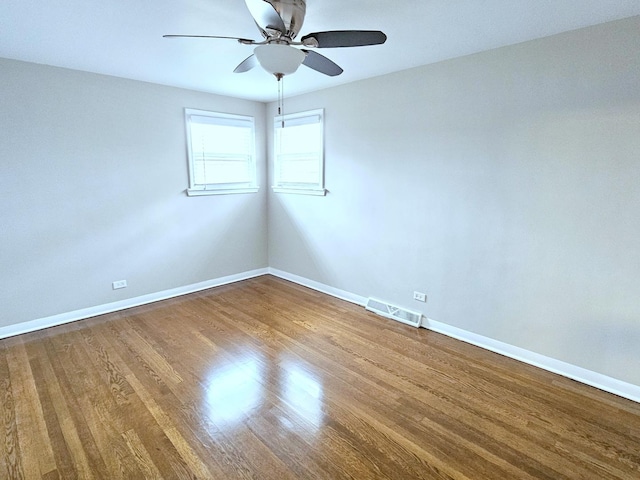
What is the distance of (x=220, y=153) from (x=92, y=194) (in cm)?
160

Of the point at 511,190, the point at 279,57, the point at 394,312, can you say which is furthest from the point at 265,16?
the point at 394,312

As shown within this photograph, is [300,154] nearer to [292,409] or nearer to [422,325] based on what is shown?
[422,325]

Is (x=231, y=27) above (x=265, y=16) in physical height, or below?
above

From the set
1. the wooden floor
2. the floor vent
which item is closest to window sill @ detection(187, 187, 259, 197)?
the wooden floor

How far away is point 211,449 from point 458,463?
1.37 metres

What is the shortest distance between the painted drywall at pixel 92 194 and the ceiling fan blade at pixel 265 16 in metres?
2.48

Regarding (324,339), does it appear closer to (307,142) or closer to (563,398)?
(563,398)

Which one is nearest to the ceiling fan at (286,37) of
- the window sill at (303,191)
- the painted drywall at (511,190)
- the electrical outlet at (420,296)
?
the painted drywall at (511,190)

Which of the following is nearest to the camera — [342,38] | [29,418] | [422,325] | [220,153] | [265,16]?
[265,16]

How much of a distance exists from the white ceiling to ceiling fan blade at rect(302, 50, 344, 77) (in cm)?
25

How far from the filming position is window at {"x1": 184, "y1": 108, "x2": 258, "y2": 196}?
13.8ft

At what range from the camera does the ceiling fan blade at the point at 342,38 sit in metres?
1.82

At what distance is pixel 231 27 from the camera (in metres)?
2.30

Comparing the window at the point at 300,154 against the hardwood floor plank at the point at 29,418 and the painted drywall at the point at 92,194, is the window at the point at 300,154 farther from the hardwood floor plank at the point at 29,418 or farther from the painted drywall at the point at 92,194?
the hardwood floor plank at the point at 29,418
